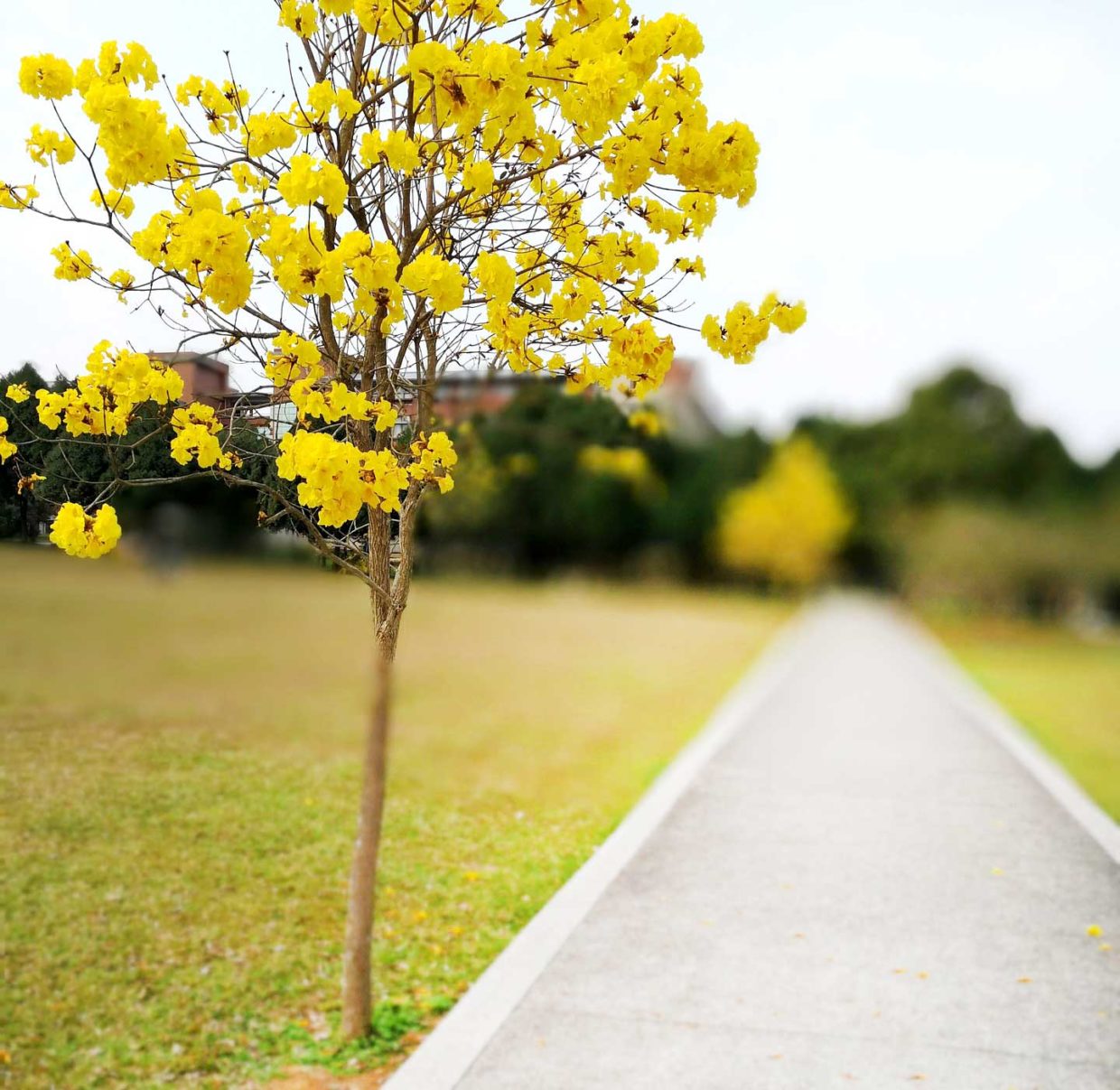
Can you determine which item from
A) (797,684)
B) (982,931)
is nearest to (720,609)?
(797,684)

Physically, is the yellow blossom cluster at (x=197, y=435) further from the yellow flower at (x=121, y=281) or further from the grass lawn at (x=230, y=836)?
the grass lawn at (x=230, y=836)

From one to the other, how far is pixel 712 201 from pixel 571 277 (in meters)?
0.56

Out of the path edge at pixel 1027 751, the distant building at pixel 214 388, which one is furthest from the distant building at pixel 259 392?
the path edge at pixel 1027 751

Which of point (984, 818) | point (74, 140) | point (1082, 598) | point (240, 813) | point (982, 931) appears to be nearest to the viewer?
point (74, 140)

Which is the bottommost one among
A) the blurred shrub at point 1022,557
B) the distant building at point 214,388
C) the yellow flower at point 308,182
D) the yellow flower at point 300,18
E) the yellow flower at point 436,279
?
the blurred shrub at point 1022,557

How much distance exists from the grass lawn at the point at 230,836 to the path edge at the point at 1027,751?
309cm

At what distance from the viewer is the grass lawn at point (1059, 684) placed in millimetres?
10336

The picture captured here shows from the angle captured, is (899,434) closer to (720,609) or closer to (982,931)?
(720,609)

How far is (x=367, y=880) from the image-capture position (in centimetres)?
433

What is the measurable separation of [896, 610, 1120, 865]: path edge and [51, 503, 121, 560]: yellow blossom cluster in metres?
5.80

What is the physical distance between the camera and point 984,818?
730 centimetres

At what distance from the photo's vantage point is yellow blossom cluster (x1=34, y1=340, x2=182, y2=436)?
3.36 metres

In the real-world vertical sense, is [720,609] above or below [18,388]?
below

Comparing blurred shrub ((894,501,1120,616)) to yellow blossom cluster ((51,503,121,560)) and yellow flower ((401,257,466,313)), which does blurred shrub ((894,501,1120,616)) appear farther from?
yellow blossom cluster ((51,503,121,560))
